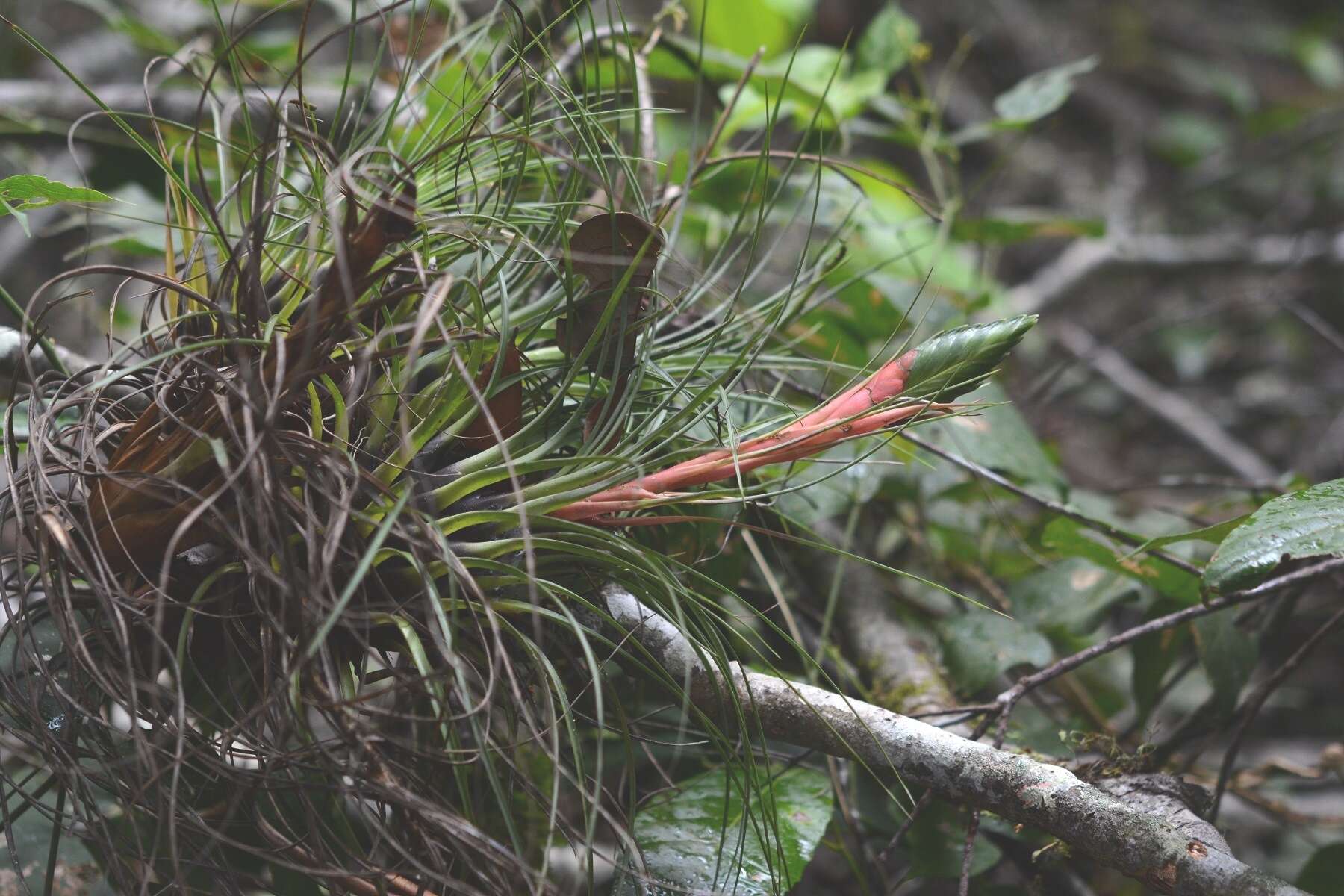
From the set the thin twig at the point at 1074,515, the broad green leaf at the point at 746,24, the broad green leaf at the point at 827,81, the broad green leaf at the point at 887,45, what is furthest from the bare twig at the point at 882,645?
the broad green leaf at the point at 746,24

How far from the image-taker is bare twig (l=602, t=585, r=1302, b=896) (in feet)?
1.64

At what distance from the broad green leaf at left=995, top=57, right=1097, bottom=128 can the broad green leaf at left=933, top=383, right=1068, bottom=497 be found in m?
0.39

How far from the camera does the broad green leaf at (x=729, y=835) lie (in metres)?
0.59

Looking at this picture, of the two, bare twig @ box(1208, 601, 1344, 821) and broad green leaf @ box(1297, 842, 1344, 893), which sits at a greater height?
bare twig @ box(1208, 601, 1344, 821)

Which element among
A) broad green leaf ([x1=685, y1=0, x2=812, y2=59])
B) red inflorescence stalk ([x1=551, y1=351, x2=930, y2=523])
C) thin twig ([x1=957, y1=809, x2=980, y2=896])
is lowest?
thin twig ([x1=957, y1=809, x2=980, y2=896])

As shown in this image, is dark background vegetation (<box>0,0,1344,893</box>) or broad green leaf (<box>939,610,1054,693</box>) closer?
broad green leaf (<box>939,610,1054,693</box>)

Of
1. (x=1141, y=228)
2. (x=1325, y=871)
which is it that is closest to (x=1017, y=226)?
(x=1325, y=871)

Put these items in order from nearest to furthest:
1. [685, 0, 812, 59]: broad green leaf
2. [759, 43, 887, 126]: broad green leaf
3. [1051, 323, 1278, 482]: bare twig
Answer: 1. [759, 43, 887, 126]: broad green leaf
2. [685, 0, 812, 59]: broad green leaf
3. [1051, 323, 1278, 482]: bare twig

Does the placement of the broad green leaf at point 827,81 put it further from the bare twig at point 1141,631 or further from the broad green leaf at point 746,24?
the bare twig at point 1141,631

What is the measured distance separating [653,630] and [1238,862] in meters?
0.35

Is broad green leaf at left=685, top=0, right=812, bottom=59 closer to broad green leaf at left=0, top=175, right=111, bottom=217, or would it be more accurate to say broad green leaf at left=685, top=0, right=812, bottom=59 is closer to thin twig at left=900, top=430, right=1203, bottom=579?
thin twig at left=900, top=430, right=1203, bottom=579

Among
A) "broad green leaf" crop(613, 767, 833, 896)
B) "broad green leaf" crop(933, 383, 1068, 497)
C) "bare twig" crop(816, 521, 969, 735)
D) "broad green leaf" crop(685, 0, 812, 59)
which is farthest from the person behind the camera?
"broad green leaf" crop(685, 0, 812, 59)

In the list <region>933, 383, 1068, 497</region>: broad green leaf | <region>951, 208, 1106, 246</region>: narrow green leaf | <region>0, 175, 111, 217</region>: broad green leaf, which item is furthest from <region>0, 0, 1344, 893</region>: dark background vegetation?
<region>0, 175, 111, 217</region>: broad green leaf

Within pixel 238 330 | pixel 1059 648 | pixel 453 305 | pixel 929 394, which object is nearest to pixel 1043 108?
pixel 1059 648
